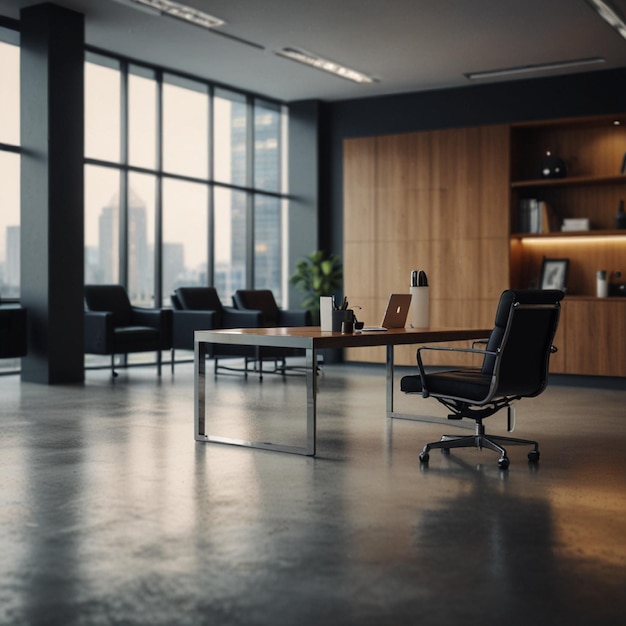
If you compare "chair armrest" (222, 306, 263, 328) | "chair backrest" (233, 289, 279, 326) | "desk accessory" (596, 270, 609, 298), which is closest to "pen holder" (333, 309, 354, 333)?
"chair armrest" (222, 306, 263, 328)

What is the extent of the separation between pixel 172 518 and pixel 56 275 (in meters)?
5.57

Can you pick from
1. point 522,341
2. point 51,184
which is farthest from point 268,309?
point 522,341

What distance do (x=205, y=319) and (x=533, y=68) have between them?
4.59m

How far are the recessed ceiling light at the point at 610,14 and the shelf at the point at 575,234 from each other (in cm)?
207

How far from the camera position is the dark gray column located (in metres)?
8.80

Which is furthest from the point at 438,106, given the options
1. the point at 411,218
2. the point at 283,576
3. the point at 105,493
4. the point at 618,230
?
the point at 283,576

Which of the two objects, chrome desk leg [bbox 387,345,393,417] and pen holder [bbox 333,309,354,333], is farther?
chrome desk leg [bbox 387,345,393,417]

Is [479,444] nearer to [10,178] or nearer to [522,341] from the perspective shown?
[522,341]

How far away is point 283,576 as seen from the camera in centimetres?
303

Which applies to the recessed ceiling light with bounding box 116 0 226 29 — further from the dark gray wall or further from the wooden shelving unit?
the wooden shelving unit

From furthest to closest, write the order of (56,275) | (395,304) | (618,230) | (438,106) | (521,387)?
1. (438,106)
2. (618,230)
3. (56,275)
4. (395,304)
5. (521,387)

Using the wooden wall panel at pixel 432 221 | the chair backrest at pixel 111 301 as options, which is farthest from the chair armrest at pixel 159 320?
the wooden wall panel at pixel 432 221

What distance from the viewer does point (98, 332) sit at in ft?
30.6

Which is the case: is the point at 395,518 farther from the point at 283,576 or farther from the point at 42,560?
the point at 42,560
